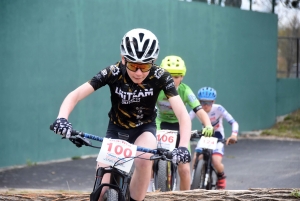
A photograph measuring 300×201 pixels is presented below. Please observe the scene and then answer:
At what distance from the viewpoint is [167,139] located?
8.66m

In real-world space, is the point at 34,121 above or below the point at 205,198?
above

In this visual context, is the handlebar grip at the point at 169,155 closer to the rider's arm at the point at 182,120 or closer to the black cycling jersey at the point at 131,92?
the rider's arm at the point at 182,120

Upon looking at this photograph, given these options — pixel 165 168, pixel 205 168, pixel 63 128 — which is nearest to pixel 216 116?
pixel 205 168

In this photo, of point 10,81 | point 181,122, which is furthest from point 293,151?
point 181,122

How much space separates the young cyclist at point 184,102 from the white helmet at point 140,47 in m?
2.57

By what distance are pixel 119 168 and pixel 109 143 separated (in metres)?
0.24

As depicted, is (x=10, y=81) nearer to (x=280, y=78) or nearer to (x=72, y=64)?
(x=72, y=64)

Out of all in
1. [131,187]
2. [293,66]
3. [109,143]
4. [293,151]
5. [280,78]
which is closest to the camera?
[109,143]

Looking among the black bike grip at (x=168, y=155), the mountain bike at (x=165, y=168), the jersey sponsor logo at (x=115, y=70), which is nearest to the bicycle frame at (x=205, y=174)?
the mountain bike at (x=165, y=168)

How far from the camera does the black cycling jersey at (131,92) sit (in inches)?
250

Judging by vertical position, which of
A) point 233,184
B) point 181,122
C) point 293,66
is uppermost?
point 293,66

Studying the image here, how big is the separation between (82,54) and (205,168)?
5186 millimetres

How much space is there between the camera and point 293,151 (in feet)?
54.3

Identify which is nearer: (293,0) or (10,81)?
(10,81)
